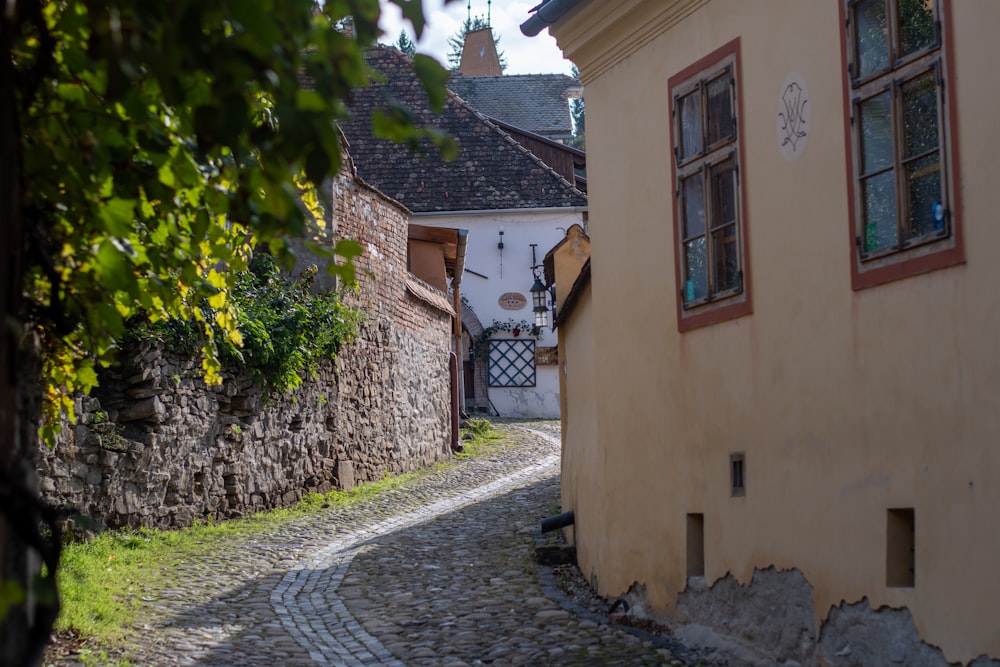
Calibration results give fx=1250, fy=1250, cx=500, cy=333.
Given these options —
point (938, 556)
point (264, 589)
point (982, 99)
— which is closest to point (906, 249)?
point (982, 99)

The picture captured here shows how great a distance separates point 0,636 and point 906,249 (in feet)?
14.7

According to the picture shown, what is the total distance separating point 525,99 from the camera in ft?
148

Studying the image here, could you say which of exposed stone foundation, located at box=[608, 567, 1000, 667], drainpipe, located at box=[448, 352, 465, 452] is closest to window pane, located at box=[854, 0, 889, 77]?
exposed stone foundation, located at box=[608, 567, 1000, 667]

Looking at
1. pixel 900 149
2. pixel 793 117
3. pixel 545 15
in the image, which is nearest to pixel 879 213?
pixel 900 149

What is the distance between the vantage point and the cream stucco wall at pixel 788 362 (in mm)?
5461

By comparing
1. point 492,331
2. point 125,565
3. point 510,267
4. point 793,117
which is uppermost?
point 510,267

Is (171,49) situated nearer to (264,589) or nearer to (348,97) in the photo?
Result: (348,97)

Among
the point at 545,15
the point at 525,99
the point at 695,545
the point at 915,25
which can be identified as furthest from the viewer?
the point at 525,99

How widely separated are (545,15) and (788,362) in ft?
12.9

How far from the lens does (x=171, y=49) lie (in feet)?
8.70

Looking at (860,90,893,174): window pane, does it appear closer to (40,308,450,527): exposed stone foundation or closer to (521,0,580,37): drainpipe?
(521,0,580,37): drainpipe

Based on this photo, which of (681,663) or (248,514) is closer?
(681,663)

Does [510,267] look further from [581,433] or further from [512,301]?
[581,433]

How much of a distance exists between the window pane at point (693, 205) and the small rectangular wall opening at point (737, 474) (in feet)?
5.02
